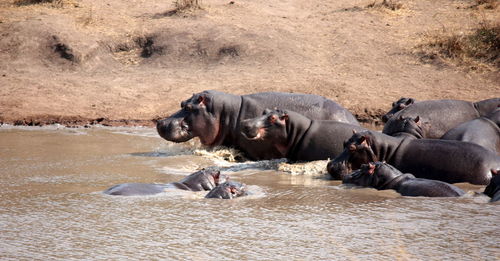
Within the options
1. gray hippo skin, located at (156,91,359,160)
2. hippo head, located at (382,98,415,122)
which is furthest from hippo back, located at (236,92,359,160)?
hippo head, located at (382,98,415,122)

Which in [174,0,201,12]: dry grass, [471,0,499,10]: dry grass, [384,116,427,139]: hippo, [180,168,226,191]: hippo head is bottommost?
[384,116,427,139]: hippo

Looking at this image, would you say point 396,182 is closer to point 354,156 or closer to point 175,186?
point 354,156

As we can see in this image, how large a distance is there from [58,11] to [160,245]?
13.7 meters

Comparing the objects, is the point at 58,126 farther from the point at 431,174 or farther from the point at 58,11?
the point at 431,174

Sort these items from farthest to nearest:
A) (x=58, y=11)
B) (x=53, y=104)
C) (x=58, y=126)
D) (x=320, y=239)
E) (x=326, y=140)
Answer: (x=58, y=11) → (x=53, y=104) → (x=58, y=126) → (x=326, y=140) → (x=320, y=239)

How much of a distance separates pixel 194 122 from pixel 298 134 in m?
1.65

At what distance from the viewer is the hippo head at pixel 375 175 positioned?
6.86 meters

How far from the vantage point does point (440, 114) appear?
10.1 meters

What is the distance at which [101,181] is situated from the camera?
728cm

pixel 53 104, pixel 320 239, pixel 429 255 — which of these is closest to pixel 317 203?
pixel 320 239

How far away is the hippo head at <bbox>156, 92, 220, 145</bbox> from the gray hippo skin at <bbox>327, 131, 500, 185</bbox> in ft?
8.12

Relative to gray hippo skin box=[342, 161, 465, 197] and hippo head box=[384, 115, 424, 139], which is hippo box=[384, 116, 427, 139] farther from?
gray hippo skin box=[342, 161, 465, 197]

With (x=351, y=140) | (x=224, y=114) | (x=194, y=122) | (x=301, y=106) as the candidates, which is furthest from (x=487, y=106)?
(x=194, y=122)

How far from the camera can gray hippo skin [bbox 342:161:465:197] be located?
6.36 meters
